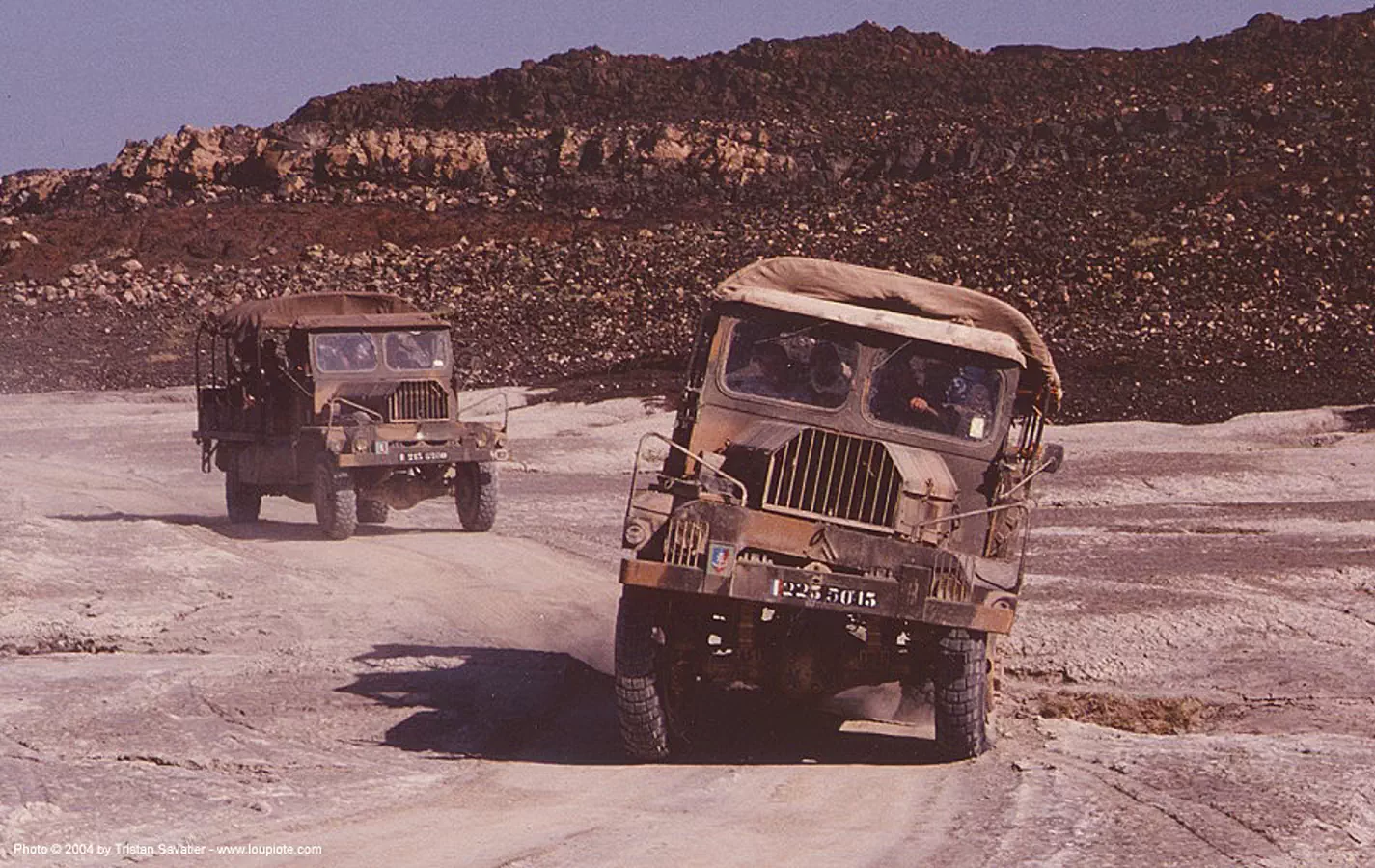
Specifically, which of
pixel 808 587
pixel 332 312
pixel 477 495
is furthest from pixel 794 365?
pixel 332 312

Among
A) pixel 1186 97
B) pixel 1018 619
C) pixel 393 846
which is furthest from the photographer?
pixel 1186 97

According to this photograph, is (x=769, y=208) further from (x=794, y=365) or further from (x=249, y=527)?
(x=794, y=365)

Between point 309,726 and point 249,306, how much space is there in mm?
13028

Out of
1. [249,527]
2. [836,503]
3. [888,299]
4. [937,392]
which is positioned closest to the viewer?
[836,503]

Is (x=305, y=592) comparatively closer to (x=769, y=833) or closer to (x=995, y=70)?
(x=769, y=833)

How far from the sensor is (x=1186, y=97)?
299 feet

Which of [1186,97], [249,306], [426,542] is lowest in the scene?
[426,542]

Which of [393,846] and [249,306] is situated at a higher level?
[249,306]

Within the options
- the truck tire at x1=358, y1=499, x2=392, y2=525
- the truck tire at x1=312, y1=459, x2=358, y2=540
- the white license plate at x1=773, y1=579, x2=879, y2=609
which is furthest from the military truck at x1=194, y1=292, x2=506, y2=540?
the white license plate at x1=773, y1=579, x2=879, y2=609

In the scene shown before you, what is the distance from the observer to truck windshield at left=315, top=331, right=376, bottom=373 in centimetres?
2252

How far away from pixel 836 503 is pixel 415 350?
12236 mm

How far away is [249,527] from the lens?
24.0m

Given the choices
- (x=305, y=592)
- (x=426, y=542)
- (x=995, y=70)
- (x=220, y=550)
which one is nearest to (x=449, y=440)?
(x=426, y=542)

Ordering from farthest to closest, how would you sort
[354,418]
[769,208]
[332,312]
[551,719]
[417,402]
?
[769,208], [332,312], [417,402], [354,418], [551,719]
